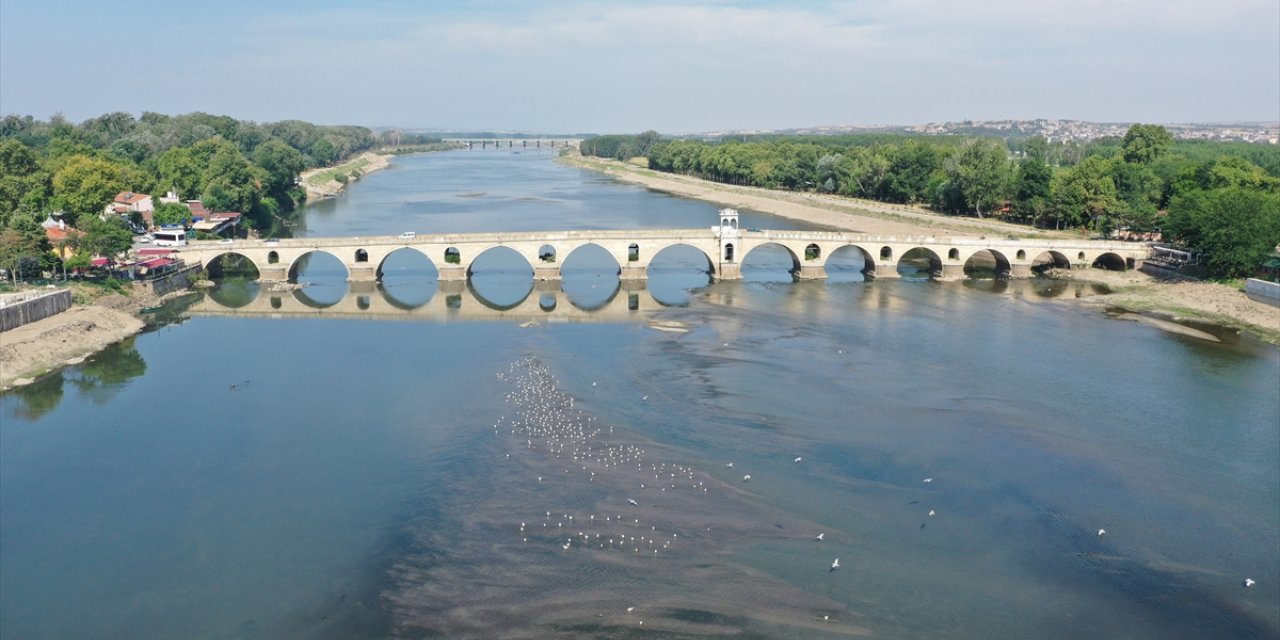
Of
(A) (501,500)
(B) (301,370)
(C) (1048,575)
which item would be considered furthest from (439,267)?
(C) (1048,575)

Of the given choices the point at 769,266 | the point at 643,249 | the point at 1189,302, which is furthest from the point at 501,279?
the point at 1189,302

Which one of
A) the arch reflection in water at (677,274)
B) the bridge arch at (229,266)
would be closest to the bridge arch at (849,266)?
the arch reflection in water at (677,274)

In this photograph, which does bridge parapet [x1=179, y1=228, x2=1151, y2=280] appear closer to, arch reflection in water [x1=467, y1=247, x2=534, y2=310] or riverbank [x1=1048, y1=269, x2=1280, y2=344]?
arch reflection in water [x1=467, y1=247, x2=534, y2=310]

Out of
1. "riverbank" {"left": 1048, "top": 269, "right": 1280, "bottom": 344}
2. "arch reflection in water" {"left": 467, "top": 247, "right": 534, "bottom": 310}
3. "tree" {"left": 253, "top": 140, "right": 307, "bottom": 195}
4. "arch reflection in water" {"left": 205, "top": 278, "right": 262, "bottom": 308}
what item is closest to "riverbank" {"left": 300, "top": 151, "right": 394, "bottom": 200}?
"tree" {"left": 253, "top": 140, "right": 307, "bottom": 195}

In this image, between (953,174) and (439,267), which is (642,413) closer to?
(439,267)

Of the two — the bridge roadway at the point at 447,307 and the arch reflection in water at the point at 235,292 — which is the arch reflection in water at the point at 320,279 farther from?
the arch reflection in water at the point at 235,292

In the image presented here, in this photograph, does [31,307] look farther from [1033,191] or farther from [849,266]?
[1033,191]
